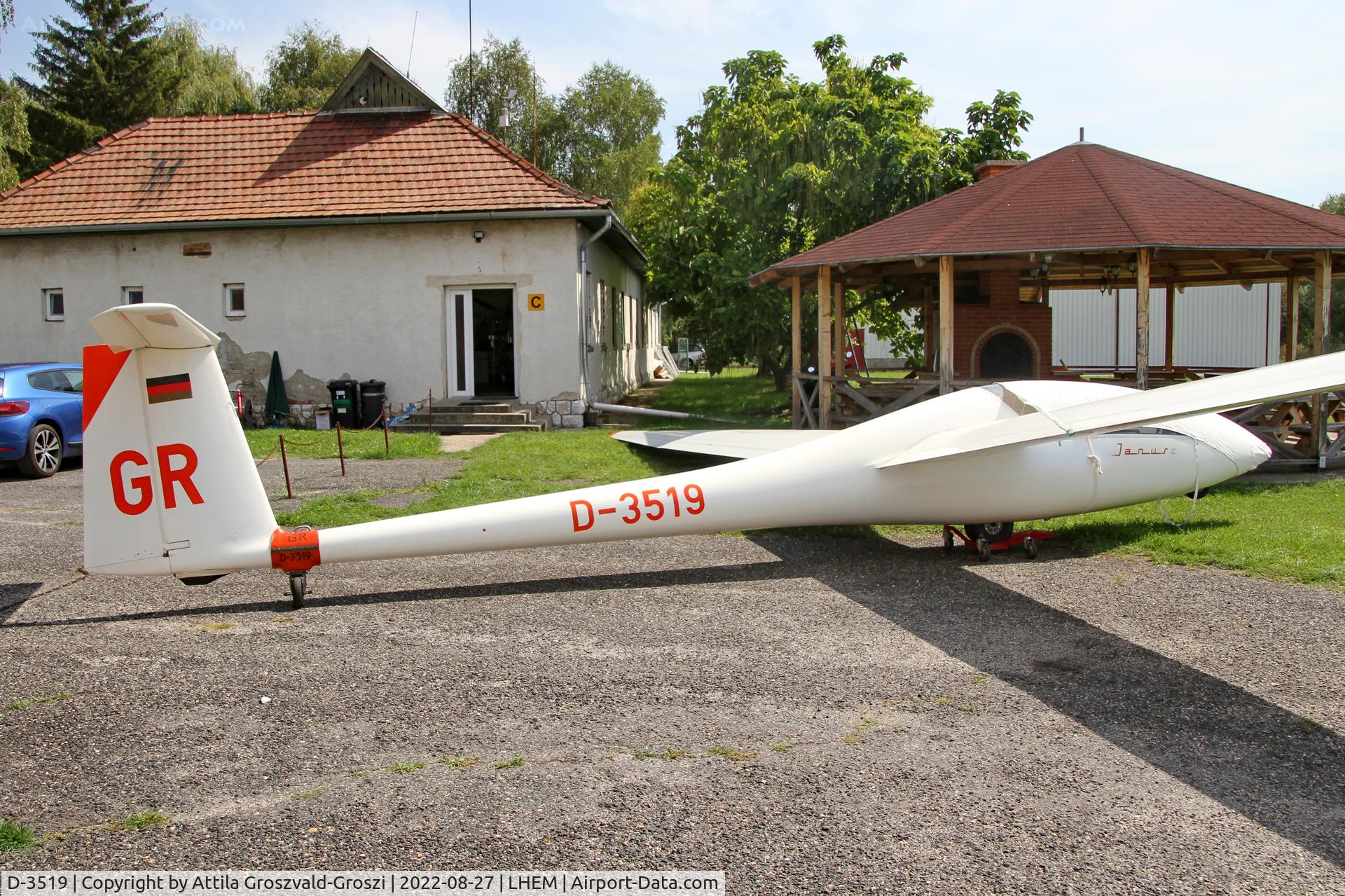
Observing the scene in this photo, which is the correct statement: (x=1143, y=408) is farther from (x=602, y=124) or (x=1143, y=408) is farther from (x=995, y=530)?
(x=602, y=124)

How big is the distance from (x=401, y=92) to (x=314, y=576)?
1573 centimetres

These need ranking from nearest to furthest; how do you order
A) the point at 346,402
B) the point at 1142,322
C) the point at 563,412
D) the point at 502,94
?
the point at 1142,322
the point at 346,402
the point at 563,412
the point at 502,94

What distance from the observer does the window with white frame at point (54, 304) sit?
1855 cm

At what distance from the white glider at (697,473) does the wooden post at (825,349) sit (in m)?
5.55

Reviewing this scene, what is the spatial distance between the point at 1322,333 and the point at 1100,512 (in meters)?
5.19

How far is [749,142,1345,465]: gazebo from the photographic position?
11883mm

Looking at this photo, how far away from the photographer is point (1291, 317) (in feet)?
44.1

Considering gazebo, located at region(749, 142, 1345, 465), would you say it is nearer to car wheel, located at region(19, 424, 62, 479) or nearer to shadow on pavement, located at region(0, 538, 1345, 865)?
shadow on pavement, located at region(0, 538, 1345, 865)

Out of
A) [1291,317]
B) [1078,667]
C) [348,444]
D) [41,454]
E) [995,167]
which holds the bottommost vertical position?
[1078,667]

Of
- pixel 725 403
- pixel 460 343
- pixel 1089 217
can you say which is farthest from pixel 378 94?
pixel 1089 217

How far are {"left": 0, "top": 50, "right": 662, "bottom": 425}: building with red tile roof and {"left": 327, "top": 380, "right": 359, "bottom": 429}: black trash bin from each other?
73 centimetres

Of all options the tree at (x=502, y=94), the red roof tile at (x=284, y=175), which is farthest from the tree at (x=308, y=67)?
the red roof tile at (x=284, y=175)

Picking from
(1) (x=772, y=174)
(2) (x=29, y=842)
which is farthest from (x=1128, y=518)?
(1) (x=772, y=174)

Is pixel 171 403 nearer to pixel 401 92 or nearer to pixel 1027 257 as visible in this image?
pixel 1027 257
